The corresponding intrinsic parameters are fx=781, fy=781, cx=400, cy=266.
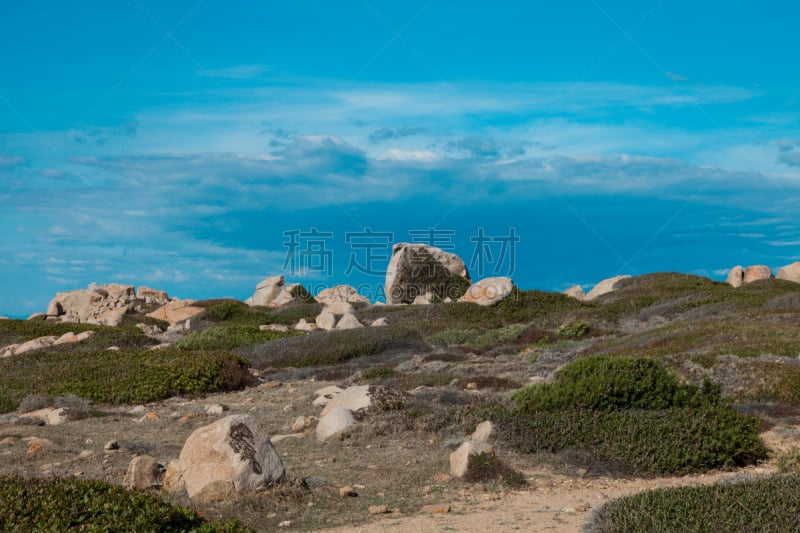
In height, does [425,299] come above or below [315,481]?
above

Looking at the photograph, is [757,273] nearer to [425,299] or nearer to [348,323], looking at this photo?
[425,299]

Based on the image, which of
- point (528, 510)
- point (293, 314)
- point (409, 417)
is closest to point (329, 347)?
point (409, 417)

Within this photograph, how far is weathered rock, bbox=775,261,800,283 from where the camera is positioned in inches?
2032

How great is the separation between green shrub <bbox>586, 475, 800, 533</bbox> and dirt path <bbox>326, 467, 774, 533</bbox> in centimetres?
46

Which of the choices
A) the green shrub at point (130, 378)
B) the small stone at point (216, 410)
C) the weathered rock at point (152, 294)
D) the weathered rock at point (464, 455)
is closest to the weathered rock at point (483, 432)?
the weathered rock at point (464, 455)

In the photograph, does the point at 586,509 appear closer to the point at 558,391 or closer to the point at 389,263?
the point at 558,391

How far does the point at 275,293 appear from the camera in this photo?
179ft

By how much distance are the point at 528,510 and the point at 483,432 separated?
330 cm

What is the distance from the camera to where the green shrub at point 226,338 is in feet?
92.1

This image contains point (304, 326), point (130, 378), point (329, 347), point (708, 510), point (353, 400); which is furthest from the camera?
point (304, 326)

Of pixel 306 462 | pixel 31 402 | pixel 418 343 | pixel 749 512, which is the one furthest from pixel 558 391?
pixel 418 343

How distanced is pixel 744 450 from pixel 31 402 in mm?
15320

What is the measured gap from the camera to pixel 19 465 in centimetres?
1178

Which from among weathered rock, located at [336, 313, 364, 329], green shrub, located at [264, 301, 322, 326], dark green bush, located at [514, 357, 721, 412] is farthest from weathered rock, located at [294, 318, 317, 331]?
dark green bush, located at [514, 357, 721, 412]
